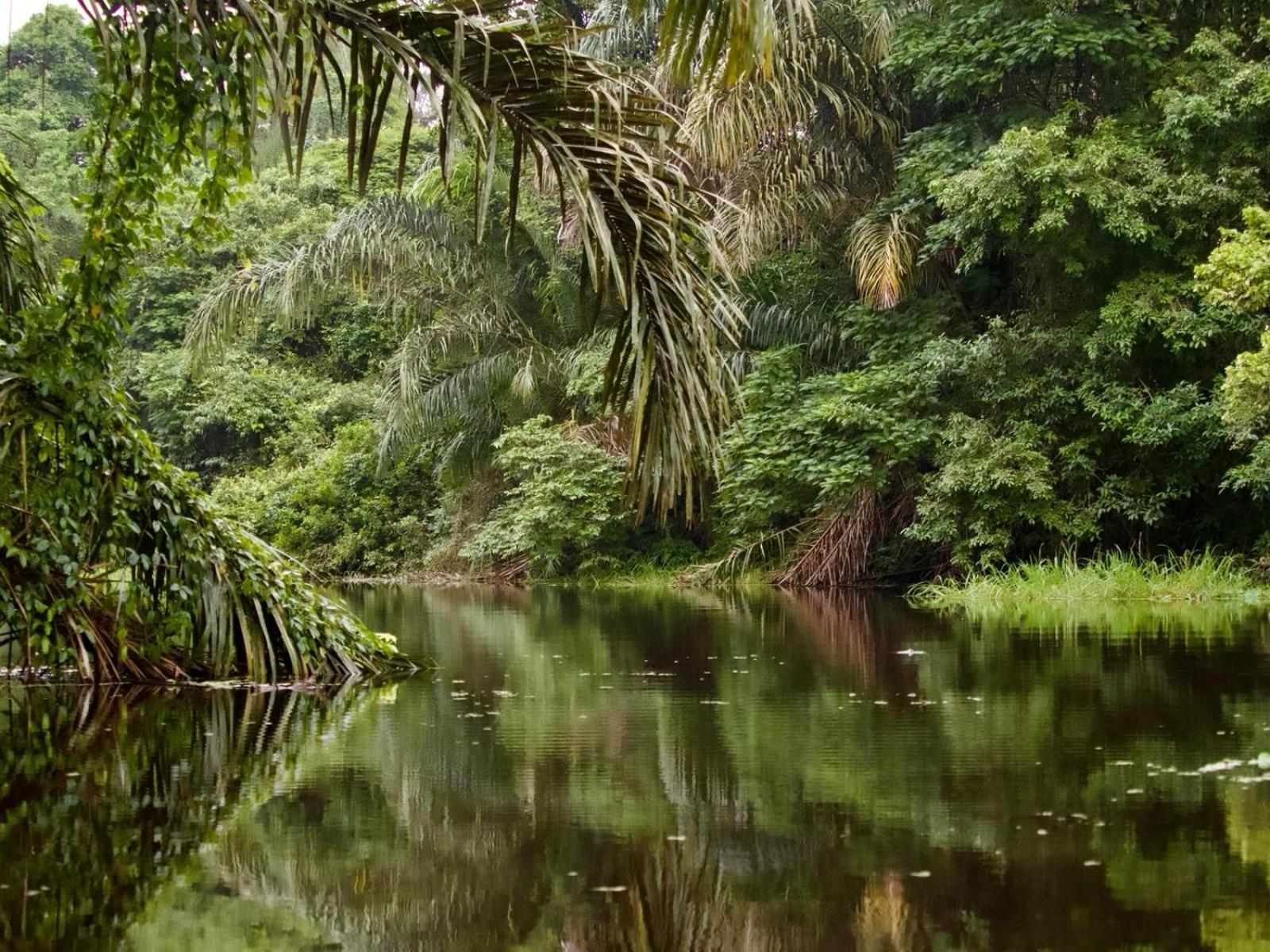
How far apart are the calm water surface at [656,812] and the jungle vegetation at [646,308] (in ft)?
3.50

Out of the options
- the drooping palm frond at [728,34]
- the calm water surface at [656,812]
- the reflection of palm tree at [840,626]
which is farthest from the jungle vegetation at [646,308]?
the reflection of palm tree at [840,626]

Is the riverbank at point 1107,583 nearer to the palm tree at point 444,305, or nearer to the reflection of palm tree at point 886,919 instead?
the palm tree at point 444,305

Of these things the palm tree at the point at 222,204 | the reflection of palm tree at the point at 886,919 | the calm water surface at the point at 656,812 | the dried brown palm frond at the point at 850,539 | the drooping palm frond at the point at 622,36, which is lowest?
the reflection of palm tree at the point at 886,919

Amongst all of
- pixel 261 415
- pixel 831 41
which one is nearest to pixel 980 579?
pixel 831 41

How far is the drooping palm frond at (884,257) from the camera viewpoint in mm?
16859


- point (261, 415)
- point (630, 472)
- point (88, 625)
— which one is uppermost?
point (261, 415)

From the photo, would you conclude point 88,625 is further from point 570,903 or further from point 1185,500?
point 1185,500

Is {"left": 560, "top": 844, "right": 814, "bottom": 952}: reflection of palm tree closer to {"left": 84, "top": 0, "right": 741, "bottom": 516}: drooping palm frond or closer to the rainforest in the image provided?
the rainforest

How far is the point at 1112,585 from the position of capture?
13703 mm

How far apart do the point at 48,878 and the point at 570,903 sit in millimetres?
1094

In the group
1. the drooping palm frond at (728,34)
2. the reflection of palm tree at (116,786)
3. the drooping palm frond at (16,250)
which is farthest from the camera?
the drooping palm frond at (16,250)

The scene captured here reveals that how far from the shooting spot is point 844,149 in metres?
19.0

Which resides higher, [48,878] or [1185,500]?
[1185,500]

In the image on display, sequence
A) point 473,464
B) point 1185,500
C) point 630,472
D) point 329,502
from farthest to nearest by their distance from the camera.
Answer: point 329,502 < point 473,464 < point 1185,500 < point 630,472
